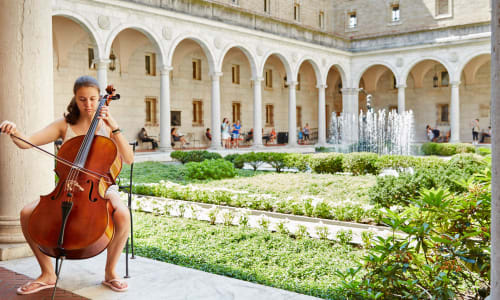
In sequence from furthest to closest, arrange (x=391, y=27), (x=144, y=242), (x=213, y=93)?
1. (x=391, y=27)
2. (x=213, y=93)
3. (x=144, y=242)

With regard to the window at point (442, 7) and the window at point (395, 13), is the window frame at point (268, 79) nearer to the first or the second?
the window at point (395, 13)

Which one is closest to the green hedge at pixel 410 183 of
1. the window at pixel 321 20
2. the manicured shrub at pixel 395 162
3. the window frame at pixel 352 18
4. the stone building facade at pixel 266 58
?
the manicured shrub at pixel 395 162

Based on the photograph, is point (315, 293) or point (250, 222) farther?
point (250, 222)

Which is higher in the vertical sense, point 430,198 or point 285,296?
point 430,198

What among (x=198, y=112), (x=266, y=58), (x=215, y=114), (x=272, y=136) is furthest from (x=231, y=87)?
(x=215, y=114)

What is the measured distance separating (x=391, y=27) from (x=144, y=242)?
34036 mm

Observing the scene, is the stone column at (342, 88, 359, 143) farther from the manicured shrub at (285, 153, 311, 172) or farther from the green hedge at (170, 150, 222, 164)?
the manicured shrub at (285, 153, 311, 172)

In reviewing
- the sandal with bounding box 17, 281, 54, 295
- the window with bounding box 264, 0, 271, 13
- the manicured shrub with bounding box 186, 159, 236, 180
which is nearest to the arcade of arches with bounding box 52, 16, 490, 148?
the window with bounding box 264, 0, 271, 13

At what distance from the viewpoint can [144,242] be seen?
598 centimetres

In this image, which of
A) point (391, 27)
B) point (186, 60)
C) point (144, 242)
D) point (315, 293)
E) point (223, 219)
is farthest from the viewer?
point (391, 27)

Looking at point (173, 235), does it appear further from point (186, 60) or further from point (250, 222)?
point (186, 60)

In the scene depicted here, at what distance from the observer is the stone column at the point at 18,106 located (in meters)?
4.33

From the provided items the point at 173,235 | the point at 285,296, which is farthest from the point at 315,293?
the point at 173,235

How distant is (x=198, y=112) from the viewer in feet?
90.6
